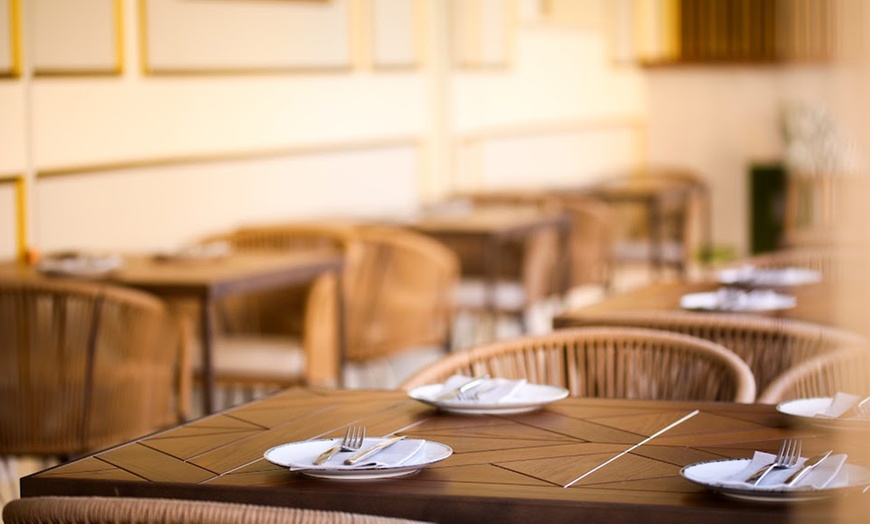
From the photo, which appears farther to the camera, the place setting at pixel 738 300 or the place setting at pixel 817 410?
the place setting at pixel 738 300

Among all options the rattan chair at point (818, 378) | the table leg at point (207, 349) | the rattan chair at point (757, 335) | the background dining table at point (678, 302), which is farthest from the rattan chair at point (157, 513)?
the table leg at point (207, 349)

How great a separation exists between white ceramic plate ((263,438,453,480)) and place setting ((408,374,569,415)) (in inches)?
9.5

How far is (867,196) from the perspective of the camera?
718 mm

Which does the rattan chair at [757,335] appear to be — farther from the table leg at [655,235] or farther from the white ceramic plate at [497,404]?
the table leg at [655,235]

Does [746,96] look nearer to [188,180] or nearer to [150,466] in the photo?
[188,180]

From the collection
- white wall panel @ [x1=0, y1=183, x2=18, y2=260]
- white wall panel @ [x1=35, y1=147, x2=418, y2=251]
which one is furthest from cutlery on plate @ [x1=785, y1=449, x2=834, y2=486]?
white wall panel @ [x1=35, y1=147, x2=418, y2=251]

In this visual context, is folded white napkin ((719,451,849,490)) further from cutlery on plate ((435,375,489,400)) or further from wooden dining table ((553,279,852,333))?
A: wooden dining table ((553,279,852,333))

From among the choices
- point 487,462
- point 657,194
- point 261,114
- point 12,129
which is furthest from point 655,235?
point 487,462

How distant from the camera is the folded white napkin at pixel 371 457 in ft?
5.50

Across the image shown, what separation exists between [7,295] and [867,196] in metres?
3.25

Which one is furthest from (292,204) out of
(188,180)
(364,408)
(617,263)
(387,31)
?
(364,408)

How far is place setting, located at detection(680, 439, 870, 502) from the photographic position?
150 centimetres

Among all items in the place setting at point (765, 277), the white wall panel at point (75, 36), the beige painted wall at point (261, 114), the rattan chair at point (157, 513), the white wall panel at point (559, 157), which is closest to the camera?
the rattan chair at point (157, 513)

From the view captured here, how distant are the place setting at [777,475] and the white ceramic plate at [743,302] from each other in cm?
163
